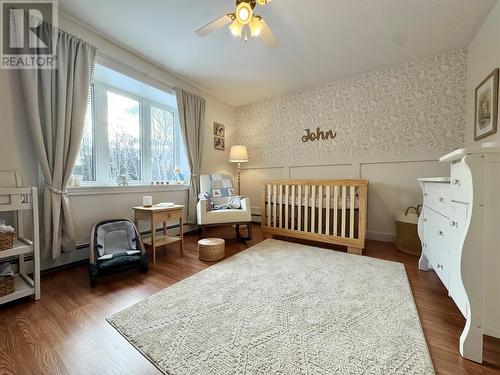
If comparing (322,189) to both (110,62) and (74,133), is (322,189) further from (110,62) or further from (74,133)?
(110,62)

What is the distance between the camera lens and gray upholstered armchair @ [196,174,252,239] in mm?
2646

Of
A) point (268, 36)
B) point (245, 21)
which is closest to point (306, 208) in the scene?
point (268, 36)

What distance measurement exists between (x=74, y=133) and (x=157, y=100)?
1.41 m

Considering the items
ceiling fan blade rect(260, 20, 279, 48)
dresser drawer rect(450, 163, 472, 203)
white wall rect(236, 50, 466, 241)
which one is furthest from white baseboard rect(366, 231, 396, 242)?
ceiling fan blade rect(260, 20, 279, 48)

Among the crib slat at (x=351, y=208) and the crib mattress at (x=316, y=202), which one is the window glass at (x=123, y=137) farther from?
the crib slat at (x=351, y=208)

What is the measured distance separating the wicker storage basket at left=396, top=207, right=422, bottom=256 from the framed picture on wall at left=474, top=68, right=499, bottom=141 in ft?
3.29

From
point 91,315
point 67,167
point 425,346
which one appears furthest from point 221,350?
point 67,167

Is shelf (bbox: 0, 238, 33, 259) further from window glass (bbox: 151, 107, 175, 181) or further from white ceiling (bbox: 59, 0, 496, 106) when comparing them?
white ceiling (bbox: 59, 0, 496, 106)

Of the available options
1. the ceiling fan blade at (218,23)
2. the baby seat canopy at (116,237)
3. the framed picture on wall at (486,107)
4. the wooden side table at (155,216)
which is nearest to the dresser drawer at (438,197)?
the framed picture on wall at (486,107)

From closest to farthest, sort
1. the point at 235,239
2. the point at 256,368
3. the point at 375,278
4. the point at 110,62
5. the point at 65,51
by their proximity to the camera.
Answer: the point at 256,368
the point at 375,278
the point at 65,51
the point at 110,62
the point at 235,239

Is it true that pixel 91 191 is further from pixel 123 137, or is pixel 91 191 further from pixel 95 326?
pixel 95 326

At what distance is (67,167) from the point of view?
6.26ft

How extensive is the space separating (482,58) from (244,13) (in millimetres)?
2353

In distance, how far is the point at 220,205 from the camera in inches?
120
